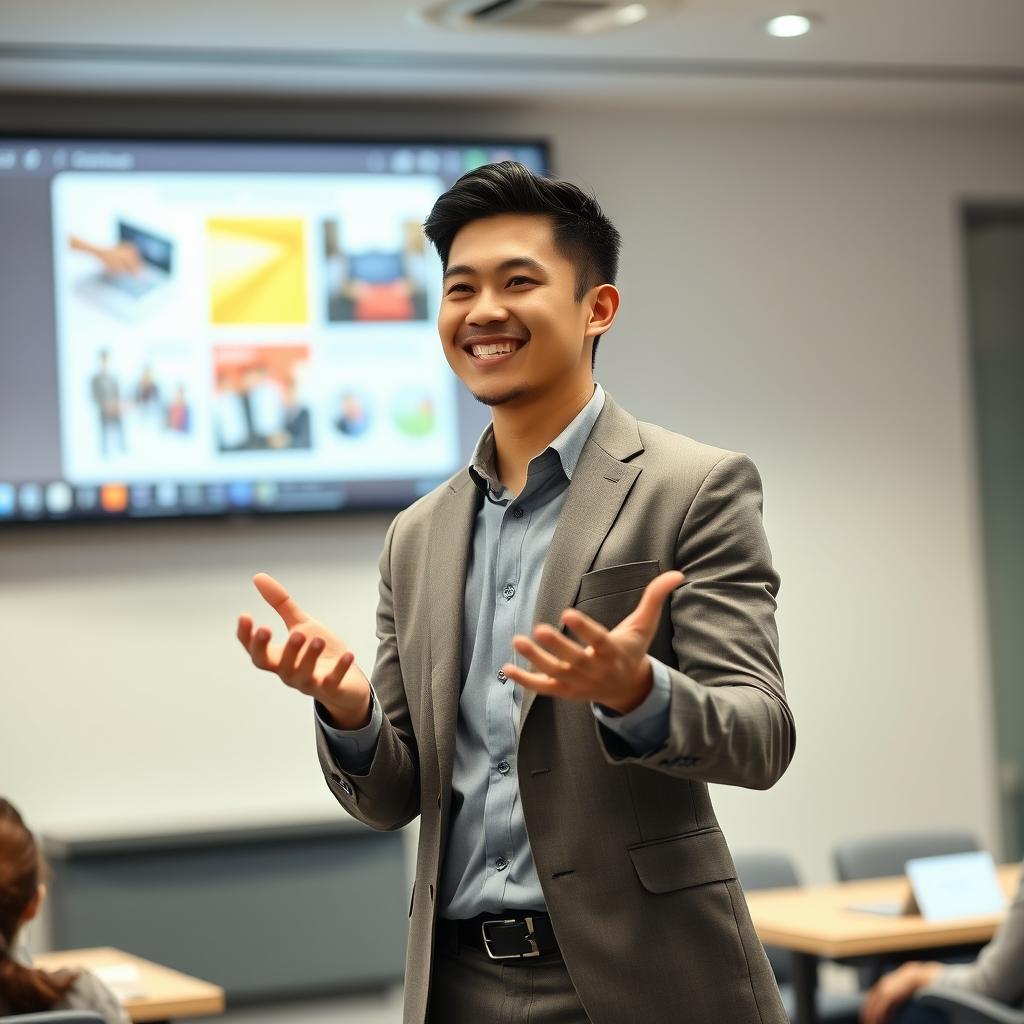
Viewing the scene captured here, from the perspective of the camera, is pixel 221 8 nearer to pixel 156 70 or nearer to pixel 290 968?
pixel 156 70

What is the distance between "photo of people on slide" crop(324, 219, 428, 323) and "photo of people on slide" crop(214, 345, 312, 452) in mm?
231

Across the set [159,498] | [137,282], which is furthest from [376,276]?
[159,498]

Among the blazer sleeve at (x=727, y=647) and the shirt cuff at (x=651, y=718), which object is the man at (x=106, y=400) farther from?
the shirt cuff at (x=651, y=718)

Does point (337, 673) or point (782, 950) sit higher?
point (337, 673)

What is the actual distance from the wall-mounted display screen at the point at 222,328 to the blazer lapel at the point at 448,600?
338cm

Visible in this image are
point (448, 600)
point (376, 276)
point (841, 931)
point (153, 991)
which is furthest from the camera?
point (376, 276)

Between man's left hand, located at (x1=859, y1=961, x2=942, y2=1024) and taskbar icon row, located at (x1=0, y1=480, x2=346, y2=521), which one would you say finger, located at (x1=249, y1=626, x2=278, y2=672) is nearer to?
man's left hand, located at (x1=859, y1=961, x2=942, y2=1024)

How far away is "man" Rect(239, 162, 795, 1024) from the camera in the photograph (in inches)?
68.7

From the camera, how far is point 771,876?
4.89 meters

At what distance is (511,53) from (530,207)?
3508 mm

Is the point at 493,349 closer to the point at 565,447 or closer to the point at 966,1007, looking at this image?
the point at 565,447

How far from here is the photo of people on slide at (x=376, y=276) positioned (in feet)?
18.1

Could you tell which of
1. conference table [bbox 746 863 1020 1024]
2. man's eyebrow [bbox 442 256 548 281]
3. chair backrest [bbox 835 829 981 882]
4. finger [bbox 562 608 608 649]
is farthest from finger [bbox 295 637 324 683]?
chair backrest [bbox 835 829 981 882]

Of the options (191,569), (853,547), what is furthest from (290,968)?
(853,547)
